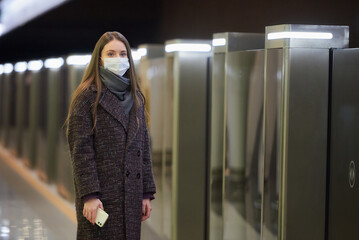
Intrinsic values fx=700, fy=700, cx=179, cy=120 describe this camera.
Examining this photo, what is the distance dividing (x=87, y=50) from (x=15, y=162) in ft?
14.6

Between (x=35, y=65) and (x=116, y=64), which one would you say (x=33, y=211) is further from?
(x=116, y=64)

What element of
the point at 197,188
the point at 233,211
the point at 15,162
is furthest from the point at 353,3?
the point at 15,162

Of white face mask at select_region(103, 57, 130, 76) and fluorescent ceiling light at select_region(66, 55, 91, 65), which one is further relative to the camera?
fluorescent ceiling light at select_region(66, 55, 91, 65)

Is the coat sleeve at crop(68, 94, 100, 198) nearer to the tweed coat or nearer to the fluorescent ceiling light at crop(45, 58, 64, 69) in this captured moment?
the tweed coat

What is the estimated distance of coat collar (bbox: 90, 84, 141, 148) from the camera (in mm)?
3508

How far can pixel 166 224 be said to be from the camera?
6.45m

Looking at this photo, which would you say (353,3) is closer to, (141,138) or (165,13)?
(141,138)

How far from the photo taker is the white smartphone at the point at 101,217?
3.41 m

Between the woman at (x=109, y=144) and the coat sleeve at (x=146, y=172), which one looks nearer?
the woman at (x=109, y=144)

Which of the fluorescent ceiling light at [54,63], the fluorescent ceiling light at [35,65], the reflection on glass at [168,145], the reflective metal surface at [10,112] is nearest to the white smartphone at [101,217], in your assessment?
the reflection on glass at [168,145]

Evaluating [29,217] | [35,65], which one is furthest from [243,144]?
[35,65]

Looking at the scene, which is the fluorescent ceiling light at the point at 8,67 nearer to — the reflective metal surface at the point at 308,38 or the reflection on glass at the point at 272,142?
the reflection on glass at the point at 272,142

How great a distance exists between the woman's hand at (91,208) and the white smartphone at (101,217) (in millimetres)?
20

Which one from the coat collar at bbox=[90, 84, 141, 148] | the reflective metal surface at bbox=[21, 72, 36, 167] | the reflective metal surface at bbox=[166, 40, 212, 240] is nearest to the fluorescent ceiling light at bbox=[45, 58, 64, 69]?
the reflective metal surface at bbox=[21, 72, 36, 167]
